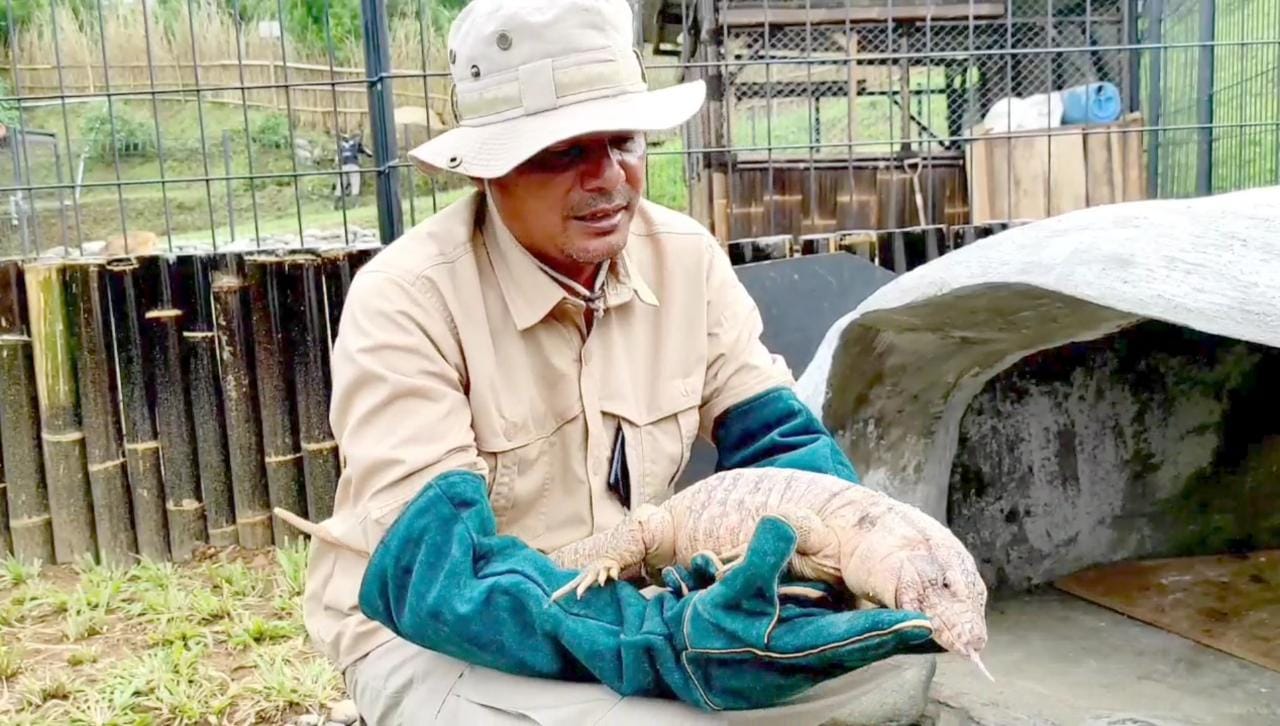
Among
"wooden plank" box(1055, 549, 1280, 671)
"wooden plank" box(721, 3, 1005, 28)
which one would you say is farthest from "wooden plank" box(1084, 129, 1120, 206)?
"wooden plank" box(1055, 549, 1280, 671)

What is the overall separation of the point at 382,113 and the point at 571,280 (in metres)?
3.08

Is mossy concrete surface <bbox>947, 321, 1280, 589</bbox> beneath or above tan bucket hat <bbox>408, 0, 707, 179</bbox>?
beneath

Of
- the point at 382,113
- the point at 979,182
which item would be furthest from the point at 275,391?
the point at 979,182

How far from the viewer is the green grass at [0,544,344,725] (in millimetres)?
3982

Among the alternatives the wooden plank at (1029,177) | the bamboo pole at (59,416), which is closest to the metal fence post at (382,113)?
the bamboo pole at (59,416)

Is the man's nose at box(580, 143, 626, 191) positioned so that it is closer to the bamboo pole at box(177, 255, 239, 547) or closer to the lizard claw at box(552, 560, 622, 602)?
the lizard claw at box(552, 560, 622, 602)

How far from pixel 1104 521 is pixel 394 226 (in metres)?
3.35

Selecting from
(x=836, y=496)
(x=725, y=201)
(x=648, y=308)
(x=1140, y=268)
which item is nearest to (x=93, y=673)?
(x=648, y=308)

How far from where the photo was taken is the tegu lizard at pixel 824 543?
2025mm

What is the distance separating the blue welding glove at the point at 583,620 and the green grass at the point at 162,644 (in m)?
2.04

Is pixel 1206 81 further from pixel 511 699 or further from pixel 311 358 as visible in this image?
pixel 511 699

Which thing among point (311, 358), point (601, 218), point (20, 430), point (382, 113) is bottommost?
point (20, 430)

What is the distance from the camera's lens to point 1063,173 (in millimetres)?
7902

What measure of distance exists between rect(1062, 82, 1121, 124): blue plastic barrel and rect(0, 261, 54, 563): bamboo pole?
717cm
